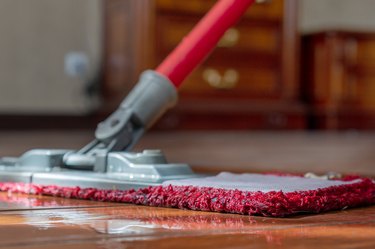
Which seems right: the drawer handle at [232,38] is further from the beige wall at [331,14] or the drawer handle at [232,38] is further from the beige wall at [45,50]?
the beige wall at [331,14]

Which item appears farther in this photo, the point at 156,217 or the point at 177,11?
the point at 177,11

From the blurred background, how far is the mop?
2660 mm

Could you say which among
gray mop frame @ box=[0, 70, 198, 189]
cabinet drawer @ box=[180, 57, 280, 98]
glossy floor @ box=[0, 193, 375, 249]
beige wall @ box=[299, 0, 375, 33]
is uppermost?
beige wall @ box=[299, 0, 375, 33]

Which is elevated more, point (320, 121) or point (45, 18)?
point (45, 18)

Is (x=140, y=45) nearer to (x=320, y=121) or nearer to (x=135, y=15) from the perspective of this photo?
(x=135, y=15)

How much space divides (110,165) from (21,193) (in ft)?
0.30

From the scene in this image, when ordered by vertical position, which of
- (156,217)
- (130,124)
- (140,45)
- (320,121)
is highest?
(140,45)

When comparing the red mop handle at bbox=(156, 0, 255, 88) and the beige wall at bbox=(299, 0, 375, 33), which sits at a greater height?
the beige wall at bbox=(299, 0, 375, 33)

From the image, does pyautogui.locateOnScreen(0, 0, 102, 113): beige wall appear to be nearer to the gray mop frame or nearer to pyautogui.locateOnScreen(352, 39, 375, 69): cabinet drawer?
pyautogui.locateOnScreen(352, 39, 375, 69): cabinet drawer

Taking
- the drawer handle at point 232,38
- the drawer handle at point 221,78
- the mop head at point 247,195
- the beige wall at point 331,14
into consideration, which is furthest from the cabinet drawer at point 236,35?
the mop head at point 247,195

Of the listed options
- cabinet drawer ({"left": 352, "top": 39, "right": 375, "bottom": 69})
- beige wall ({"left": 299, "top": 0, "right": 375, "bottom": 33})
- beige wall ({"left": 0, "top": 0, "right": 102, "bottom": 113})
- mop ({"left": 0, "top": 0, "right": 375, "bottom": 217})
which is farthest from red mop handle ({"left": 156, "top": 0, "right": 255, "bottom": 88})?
beige wall ({"left": 299, "top": 0, "right": 375, "bottom": 33})

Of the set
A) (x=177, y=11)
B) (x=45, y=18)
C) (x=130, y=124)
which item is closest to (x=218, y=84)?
(x=177, y=11)

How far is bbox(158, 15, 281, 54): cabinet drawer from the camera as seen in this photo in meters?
3.60

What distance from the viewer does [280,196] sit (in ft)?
1.87
